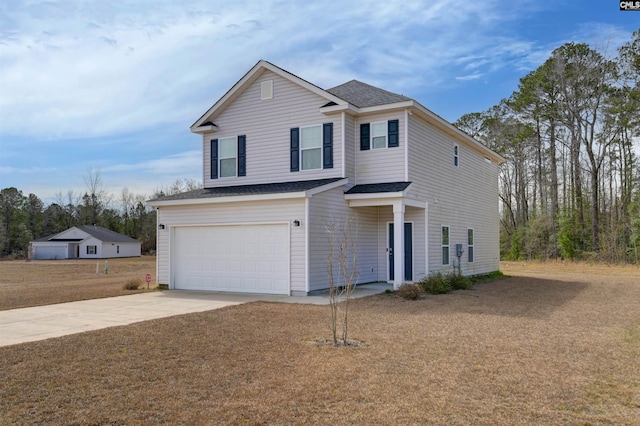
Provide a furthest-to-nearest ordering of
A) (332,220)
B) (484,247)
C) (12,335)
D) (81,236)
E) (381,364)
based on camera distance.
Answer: (81,236) → (484,247) → (332,220) → (12,335) → (381,364)

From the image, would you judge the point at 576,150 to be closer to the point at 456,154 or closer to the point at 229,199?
the point at 456,154

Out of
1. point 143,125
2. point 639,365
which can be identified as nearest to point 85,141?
point 143,125

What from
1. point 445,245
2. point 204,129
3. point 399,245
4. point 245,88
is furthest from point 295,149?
point 445,245

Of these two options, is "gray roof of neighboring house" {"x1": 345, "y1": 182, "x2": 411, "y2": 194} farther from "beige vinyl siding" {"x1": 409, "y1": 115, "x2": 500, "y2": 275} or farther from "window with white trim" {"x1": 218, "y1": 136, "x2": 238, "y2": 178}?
"window with white trim" {"x1": 218, "y1": 136, "x2": 238, "y2": 178}

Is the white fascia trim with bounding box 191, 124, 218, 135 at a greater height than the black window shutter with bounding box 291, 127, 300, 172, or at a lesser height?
greater

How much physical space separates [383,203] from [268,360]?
29.2 feet

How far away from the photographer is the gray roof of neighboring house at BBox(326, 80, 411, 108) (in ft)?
52.0

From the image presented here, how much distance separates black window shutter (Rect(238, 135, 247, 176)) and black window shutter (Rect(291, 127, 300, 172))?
1.86 metres

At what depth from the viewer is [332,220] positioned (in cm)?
1443

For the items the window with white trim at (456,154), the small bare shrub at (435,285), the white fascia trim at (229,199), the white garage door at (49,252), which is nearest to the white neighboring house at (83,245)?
the white garage door at (49,252)

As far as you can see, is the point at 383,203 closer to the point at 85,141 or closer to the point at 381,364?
the point at 381,364

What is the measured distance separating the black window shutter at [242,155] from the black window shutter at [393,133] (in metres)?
4.91

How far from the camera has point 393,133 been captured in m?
15.4

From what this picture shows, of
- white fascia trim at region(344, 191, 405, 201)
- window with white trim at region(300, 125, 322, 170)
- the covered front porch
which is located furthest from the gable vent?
white fascia trim at region(344, 191, 405, 201)
